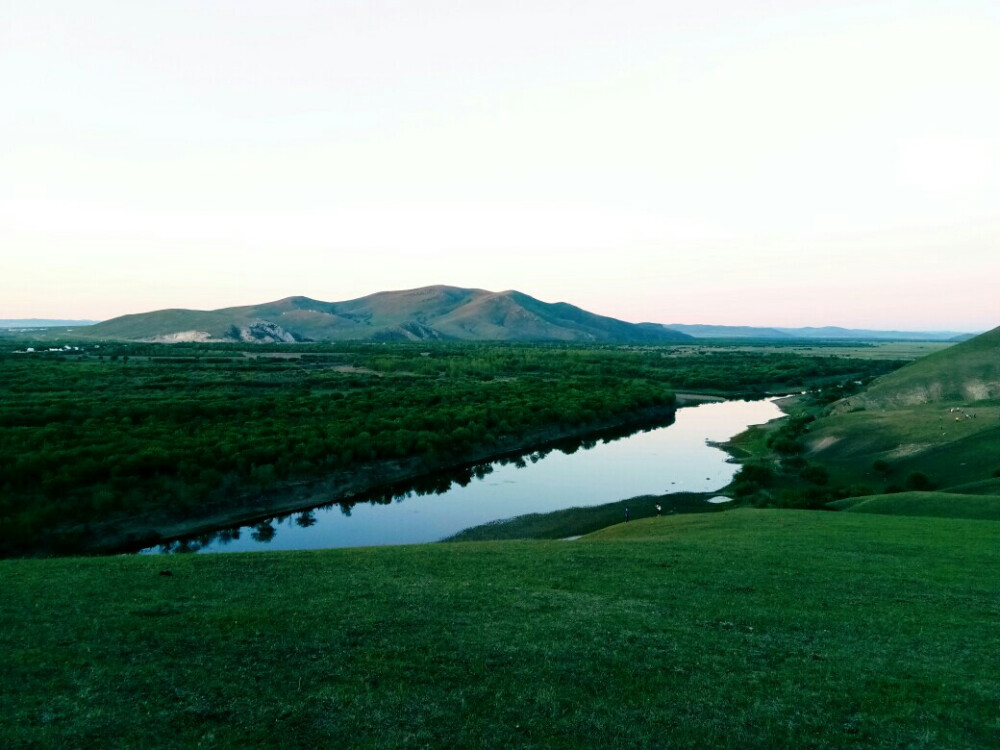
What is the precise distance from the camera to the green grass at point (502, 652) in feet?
36.8

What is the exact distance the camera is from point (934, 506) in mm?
35000

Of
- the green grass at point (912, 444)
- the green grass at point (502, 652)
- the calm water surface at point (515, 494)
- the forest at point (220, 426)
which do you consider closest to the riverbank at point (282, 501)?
the forest at point (220, 426)

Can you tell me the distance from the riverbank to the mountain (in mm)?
47092

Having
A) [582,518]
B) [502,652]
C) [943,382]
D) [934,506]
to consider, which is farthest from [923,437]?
[502,652]

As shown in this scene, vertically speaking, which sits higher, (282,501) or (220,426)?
(220,426)

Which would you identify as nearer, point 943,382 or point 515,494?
point 515,494

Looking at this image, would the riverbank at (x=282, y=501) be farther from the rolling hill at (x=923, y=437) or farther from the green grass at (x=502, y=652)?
the rolling hill at (x=923, y=437)

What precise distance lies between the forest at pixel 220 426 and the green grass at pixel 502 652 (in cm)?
2408

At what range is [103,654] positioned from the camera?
1363cm

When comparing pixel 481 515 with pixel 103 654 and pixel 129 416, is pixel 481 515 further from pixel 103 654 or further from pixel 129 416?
pixel 129 416

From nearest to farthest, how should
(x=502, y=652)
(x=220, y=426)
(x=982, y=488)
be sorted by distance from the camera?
1. (x=502, y=652)
2. (x=982, y=488)
3. (x=220, y=426)

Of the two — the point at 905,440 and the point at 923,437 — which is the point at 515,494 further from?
the point at 923,437

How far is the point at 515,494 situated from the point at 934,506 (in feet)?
103

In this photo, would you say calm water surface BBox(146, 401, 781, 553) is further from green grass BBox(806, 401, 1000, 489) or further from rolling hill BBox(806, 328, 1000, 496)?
rolling hill BBox(806, 328, 1000, 496)
